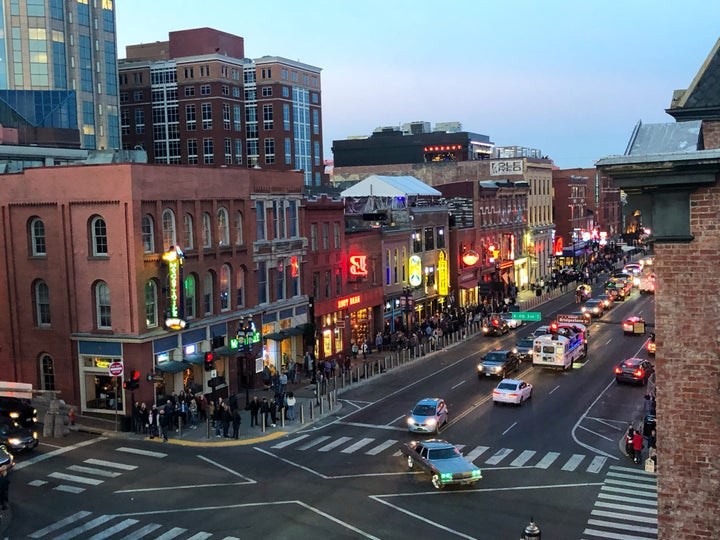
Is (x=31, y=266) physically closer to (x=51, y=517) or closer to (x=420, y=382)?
(x=51, y=517)

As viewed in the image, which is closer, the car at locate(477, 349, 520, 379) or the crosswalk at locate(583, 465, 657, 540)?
the crosswalk at locate(583, 465, 657, 540)


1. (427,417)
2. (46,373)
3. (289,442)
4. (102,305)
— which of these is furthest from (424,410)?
(46,373)

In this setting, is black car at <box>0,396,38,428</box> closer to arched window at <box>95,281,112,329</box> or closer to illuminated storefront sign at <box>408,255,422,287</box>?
arched window at <box>95,281,112,329</box>

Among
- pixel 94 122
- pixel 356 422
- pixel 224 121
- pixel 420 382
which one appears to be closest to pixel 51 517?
pixel 356 422

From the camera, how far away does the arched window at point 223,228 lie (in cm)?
4619

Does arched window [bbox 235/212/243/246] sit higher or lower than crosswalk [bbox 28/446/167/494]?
higher

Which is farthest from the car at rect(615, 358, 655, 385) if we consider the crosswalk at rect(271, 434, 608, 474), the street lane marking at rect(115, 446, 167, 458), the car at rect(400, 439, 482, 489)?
the street lane marking at rect(115, 446, 167, 458)

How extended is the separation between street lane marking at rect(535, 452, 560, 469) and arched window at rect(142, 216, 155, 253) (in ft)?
67.8

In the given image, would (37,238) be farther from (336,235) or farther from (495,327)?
(495,327)

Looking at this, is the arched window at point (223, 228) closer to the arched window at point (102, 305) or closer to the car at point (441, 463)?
the arched window at point (102, 305)

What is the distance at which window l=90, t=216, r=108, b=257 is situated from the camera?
39.8 meters

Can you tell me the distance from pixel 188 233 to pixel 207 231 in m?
1.75

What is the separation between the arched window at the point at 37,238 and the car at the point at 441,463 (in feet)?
71.5

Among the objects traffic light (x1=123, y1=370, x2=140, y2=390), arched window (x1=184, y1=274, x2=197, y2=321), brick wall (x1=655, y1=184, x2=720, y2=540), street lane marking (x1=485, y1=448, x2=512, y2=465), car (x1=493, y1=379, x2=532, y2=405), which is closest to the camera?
brick wall (x1=655, y1=184, x2=720, y2=540)
